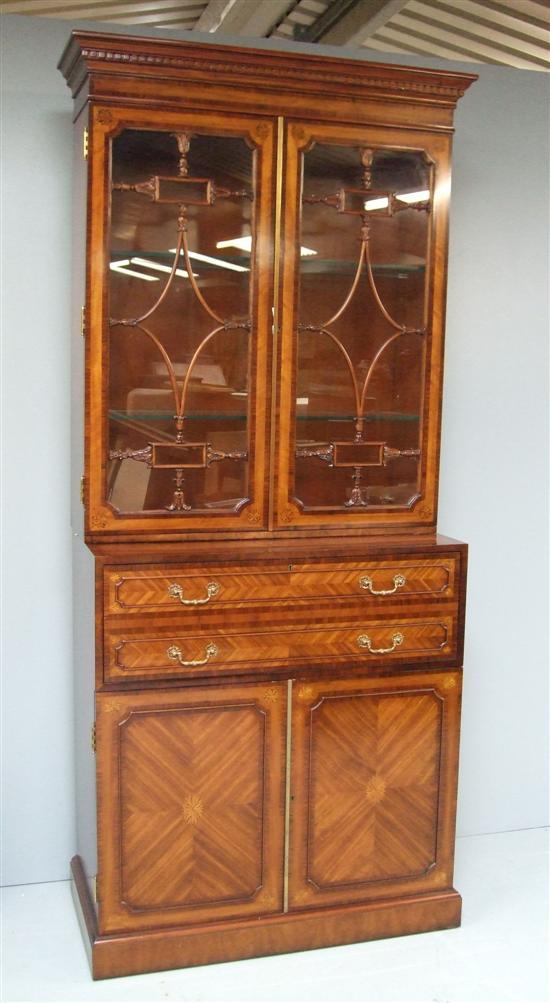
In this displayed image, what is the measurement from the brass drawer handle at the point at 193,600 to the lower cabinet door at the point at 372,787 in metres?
0.30

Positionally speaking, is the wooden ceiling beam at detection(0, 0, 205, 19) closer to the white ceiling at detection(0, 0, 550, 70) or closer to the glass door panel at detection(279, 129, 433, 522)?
the white ceiling at detection(0, 0, 550, 70)

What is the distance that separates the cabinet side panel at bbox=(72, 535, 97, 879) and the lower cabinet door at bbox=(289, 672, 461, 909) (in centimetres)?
47

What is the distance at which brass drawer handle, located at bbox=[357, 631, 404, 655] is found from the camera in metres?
2.33

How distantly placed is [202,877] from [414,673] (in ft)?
2.21

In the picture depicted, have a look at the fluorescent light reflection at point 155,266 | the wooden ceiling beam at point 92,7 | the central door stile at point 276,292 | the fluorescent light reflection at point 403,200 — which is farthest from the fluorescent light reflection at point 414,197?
the wooden ceiling beam at point 92,7

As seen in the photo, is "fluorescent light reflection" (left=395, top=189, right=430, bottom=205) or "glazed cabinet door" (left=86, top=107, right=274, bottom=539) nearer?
"glazed cabinet door" (left=86, top=107, right=274, bottom=539)

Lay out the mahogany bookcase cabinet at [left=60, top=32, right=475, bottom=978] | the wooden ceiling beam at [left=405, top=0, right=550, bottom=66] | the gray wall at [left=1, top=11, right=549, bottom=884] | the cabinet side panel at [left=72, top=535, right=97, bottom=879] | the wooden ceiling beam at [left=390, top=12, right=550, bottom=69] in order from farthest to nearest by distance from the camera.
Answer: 1. the wooden ceiling beam at [left=390, top=12, right=550, bottom=69]
2. the wooden ceiling beam at [left=405, top=0, right=550, bottom=66]
3. the gray wall at [left=1, top=11, right=549, bottom=884]
4. the cabinet side panel at [left=72, top=535, right=97, bottom=879]
5. the mahogany bookcase cabinet at [left=60, top=32, right=475, bottom=978]

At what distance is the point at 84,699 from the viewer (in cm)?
239

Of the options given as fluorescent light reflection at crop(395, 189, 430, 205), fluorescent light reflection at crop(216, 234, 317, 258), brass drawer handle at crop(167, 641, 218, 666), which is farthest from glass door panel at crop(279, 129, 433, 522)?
brass drawer handle at crop(167, 641, 218, 666)

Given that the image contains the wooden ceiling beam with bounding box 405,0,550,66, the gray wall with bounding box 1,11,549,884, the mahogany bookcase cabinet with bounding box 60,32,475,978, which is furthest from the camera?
the wooden ceiling beam with bounding box 405,0,550,66

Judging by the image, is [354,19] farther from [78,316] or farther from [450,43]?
[78,316]

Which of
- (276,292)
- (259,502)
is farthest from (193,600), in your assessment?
(276,292)

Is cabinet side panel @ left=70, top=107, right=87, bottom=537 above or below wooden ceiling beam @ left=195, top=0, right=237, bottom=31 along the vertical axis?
below

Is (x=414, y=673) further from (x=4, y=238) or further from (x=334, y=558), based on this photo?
(x=4, y=238)
